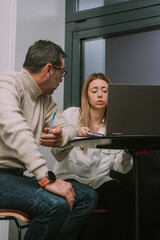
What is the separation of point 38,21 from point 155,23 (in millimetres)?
1014

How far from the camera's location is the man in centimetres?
131

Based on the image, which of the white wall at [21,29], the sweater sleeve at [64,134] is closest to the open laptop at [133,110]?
the sweater sleeve at [64,134]

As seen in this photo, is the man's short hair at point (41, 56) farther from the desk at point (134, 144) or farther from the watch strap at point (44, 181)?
the watch strap at point (44, 181)

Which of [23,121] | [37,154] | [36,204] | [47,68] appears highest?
[47,68]

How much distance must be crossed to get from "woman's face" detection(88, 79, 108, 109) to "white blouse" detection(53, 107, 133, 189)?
356 millimetres

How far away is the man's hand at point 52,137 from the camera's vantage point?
61.7 inches

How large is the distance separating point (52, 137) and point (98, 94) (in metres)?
0.78

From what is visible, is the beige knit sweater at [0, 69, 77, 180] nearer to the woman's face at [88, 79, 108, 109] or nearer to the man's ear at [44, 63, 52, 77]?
the man's ear at [44, 63, 52, 77]

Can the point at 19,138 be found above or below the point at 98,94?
below

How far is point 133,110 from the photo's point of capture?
134cm

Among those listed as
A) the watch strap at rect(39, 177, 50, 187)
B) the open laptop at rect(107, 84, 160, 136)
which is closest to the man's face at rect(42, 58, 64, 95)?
the open laptop at rect(107, 84, 160, 136)

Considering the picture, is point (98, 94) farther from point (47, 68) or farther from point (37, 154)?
point (37, 154)

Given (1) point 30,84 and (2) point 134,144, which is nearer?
(2) point 134,144

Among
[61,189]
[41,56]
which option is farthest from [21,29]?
[61,189]
